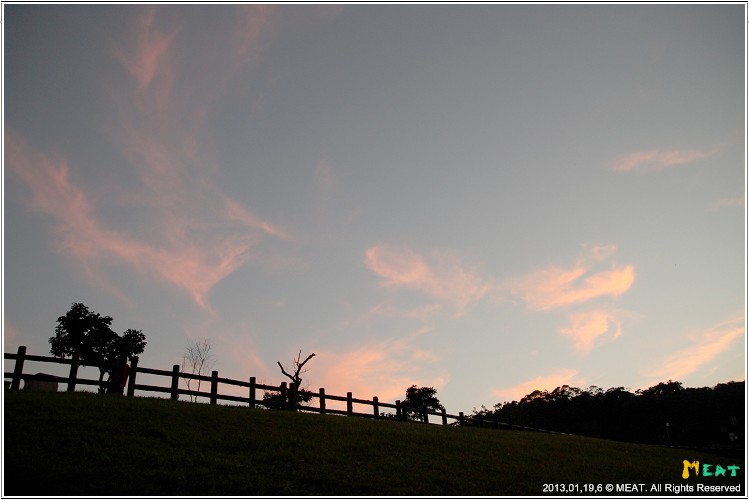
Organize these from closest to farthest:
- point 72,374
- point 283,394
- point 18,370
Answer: point 18,370
point 72,374
point 283,394

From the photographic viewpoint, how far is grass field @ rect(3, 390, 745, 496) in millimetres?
10031

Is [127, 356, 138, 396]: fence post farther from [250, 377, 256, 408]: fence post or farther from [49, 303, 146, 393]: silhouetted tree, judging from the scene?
[49, 303, 146, 393]: silhouetted tree

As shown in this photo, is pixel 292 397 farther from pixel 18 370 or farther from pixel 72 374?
pixel 18 370

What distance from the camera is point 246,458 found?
12.4m

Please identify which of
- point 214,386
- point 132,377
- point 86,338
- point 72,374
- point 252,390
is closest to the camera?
point 72,374

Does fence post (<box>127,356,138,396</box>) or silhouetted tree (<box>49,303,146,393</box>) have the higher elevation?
silhouetted tree (<box>49,303,146,393</box>)

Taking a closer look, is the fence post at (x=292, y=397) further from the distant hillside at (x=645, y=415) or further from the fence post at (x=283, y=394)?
the distant hillside at (x=645, y=415)

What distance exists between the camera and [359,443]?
16062 millimetres

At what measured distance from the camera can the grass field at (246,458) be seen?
1003cm

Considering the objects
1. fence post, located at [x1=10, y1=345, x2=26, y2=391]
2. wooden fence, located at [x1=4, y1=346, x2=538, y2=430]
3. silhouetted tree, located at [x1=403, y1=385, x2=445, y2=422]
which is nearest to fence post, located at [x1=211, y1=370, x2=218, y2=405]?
wooden fence, located at [x1=4, y1=346, x2=538, y2=430]

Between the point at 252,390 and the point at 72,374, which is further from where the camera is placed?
the point at 252,390

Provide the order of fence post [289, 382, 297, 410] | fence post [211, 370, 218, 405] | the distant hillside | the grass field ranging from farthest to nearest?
the distant hillside < fence post [289, 382, 297, 410] < fence post [211, 370, 218, 405] < the grass field

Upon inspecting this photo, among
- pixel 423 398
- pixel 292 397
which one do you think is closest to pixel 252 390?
pixel 292 397

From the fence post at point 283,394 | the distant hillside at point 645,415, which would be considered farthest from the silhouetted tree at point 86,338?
the distant hillside at point 645,415
